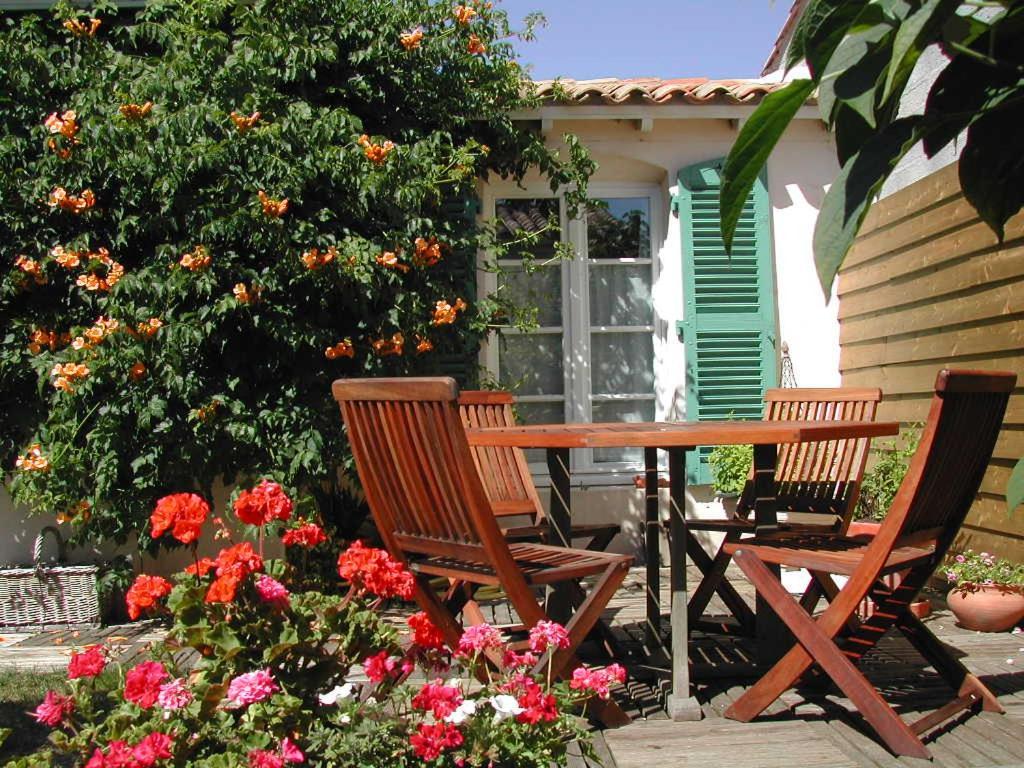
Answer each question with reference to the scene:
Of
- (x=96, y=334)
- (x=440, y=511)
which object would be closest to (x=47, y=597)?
(x=96, y=334)

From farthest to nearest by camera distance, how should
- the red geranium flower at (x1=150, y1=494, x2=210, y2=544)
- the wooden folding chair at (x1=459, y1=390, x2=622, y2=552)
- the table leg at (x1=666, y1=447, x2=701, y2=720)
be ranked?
the wooden folding chair at (x1=459, y1=390, x2=622, y2=552), the table leg at (x1=666, y1=447, x2=701, y2=720), the red geranium flower at (x1=150, y1=494, x2=210, y2=544)

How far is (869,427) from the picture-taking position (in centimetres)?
308

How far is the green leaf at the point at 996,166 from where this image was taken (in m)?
0.53

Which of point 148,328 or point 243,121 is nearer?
point 148,328

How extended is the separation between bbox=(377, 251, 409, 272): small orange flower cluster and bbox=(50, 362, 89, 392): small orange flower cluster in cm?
143

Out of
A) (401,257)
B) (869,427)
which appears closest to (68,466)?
(401,257)

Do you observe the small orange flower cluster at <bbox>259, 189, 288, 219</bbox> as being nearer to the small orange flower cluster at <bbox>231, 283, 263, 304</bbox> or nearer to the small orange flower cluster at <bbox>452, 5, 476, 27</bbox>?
the small orange flower cluster at <bbox>231, 283, 263, 304</bbox>

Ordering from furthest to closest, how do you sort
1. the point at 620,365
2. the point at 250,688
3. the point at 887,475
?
the point at 620,365
the point at 887,475
the point at 250,688

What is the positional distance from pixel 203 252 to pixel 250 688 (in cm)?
312

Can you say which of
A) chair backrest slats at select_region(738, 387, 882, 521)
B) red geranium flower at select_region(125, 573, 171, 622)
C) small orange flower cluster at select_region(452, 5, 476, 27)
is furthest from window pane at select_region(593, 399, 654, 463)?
red geranium flower at select_region(125, 573, 171, 622)

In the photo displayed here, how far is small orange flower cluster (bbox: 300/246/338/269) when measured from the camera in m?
4.70

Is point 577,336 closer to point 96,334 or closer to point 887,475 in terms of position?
point 887,475

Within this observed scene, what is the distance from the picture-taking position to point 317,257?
15.5ft

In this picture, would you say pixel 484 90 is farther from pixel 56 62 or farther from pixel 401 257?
pixel 56 62
